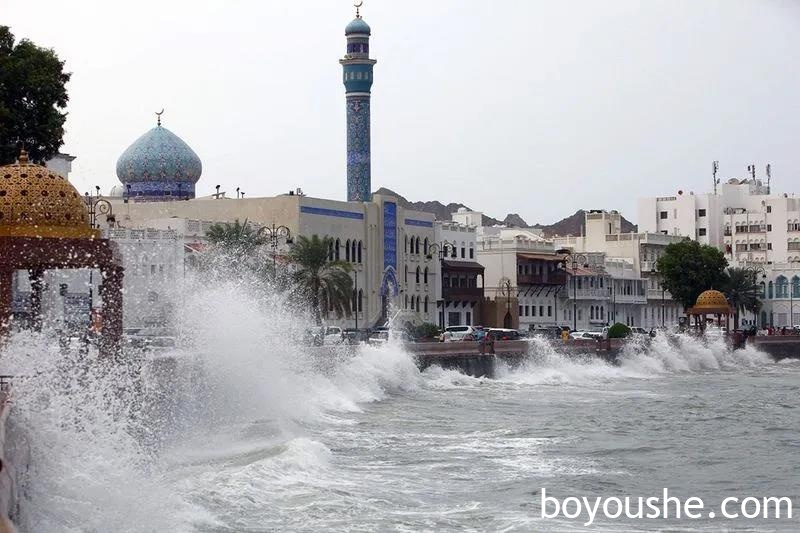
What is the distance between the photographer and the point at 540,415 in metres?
41.0

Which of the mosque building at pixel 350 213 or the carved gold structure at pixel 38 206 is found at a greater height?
the mosque building at pixel 350 213

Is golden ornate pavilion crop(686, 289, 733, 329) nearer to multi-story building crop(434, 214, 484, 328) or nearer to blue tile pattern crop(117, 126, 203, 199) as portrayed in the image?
multi-story building crop(434, 214, 484, 328)

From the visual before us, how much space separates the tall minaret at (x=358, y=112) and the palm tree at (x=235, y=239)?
1974 cm

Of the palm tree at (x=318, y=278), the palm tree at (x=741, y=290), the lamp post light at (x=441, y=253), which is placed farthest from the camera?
the palm tree at (x=741, y=290)

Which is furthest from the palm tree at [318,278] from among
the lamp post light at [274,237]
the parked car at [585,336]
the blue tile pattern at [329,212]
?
the parked car at [585,336]

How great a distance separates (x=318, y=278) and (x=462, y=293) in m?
25.5

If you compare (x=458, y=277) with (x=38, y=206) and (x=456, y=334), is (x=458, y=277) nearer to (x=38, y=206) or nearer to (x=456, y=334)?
Answer: (x=456, y=334)

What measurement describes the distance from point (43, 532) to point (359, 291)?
63.5 m

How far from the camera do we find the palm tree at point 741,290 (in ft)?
362

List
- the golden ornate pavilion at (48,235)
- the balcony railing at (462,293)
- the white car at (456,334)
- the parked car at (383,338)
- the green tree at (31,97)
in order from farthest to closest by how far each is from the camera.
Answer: the balcony railing at (462,293) < the white car at (456,334) < the parked car at (383,338) < the green tree at (31,97) < the golden ornate pavilion at (48,235)

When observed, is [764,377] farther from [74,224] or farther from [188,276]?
[74,224]

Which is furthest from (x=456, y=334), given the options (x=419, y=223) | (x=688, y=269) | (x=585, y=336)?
(x=688, y=269)

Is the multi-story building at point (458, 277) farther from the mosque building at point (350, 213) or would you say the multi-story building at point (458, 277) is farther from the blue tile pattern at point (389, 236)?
the blue tile pattern at point (389, 236)

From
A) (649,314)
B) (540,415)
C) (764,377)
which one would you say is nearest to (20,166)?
(540,415)
